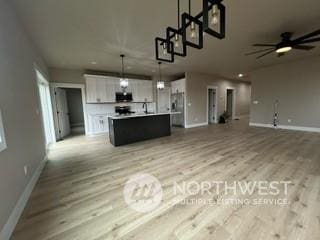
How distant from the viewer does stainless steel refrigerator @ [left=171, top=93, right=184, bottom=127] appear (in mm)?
7680

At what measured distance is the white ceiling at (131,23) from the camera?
237 centimetres

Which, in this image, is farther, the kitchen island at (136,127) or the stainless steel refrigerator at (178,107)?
the stainless steel refrigerator at (178,107)

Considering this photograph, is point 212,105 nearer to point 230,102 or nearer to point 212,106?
point 212,106

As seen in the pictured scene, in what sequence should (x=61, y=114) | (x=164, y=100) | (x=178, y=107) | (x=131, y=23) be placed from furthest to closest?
(x=164, y=100) < (x=178, y=107) < (x=61, y=114) < (x=131, y=23)

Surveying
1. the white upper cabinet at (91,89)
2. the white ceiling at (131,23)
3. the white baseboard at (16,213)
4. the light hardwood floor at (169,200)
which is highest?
the white ceiling at (131,23)

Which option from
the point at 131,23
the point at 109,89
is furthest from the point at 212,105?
the point at 131,23

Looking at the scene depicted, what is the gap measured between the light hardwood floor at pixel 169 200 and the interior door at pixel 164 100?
15.2 feet

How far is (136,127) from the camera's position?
16.5ft

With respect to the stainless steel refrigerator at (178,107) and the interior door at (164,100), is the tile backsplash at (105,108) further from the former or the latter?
the stainless steel refrigerator at (178,107)

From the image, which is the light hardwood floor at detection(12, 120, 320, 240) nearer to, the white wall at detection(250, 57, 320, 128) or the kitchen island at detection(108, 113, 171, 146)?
the kitchen island at detection(108, 113, 171, 146)

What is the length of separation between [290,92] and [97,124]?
27.6 feet

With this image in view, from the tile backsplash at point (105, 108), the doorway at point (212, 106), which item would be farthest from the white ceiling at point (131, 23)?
the doorway at point (212, 106)

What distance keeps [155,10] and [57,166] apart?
368cm

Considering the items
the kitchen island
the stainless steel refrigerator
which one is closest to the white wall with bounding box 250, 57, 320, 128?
the stainless steel refrigerator
